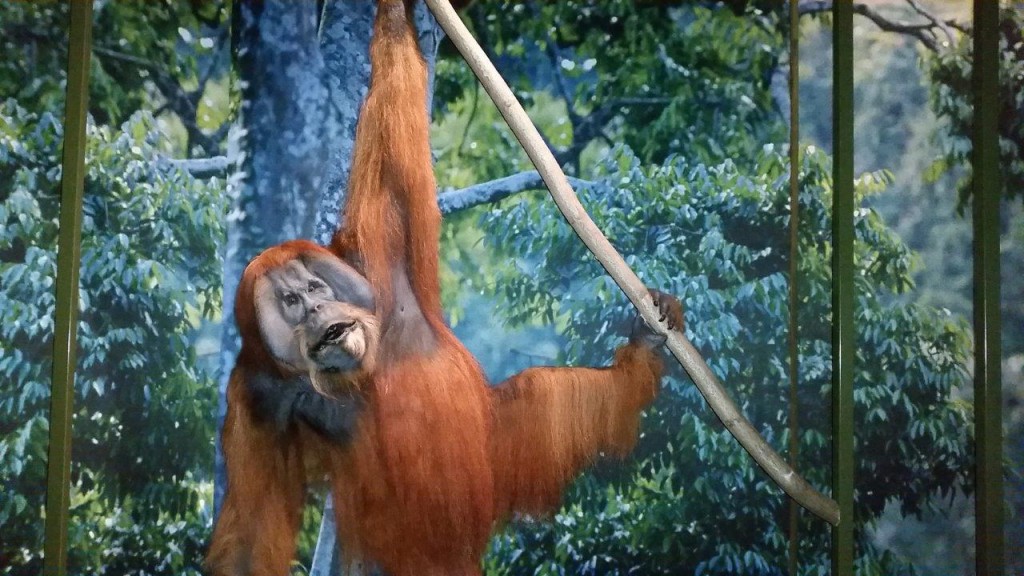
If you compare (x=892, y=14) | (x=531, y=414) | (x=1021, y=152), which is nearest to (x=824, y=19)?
(x=892, y=14)

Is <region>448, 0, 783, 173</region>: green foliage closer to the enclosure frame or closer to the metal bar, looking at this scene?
the metal bar

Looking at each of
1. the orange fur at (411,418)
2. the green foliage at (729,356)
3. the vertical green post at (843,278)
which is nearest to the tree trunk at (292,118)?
the orange fur at (411,418)

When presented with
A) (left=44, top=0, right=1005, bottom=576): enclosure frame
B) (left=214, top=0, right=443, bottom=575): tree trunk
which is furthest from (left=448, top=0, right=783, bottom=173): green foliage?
(left=214, top=0, right=443, bottom=575): tree trunk

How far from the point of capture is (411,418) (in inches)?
101

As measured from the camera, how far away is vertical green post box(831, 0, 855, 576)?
2.71m

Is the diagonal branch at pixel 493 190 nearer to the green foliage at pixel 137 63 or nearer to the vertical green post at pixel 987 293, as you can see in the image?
the green foliage at pixel 137 63

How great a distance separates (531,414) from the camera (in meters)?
2.64

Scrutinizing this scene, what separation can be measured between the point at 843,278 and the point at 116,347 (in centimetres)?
221

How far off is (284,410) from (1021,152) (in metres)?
2.40

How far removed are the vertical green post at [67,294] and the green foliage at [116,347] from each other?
0.06 m

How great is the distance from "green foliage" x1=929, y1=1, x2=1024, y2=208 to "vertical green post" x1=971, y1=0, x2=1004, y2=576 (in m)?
0.04

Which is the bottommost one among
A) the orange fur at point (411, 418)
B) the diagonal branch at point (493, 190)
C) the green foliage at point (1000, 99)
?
the orange fur at point (411, 418)

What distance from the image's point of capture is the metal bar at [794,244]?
2779mm

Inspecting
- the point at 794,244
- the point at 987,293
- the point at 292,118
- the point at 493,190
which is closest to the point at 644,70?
the point at 493,190
